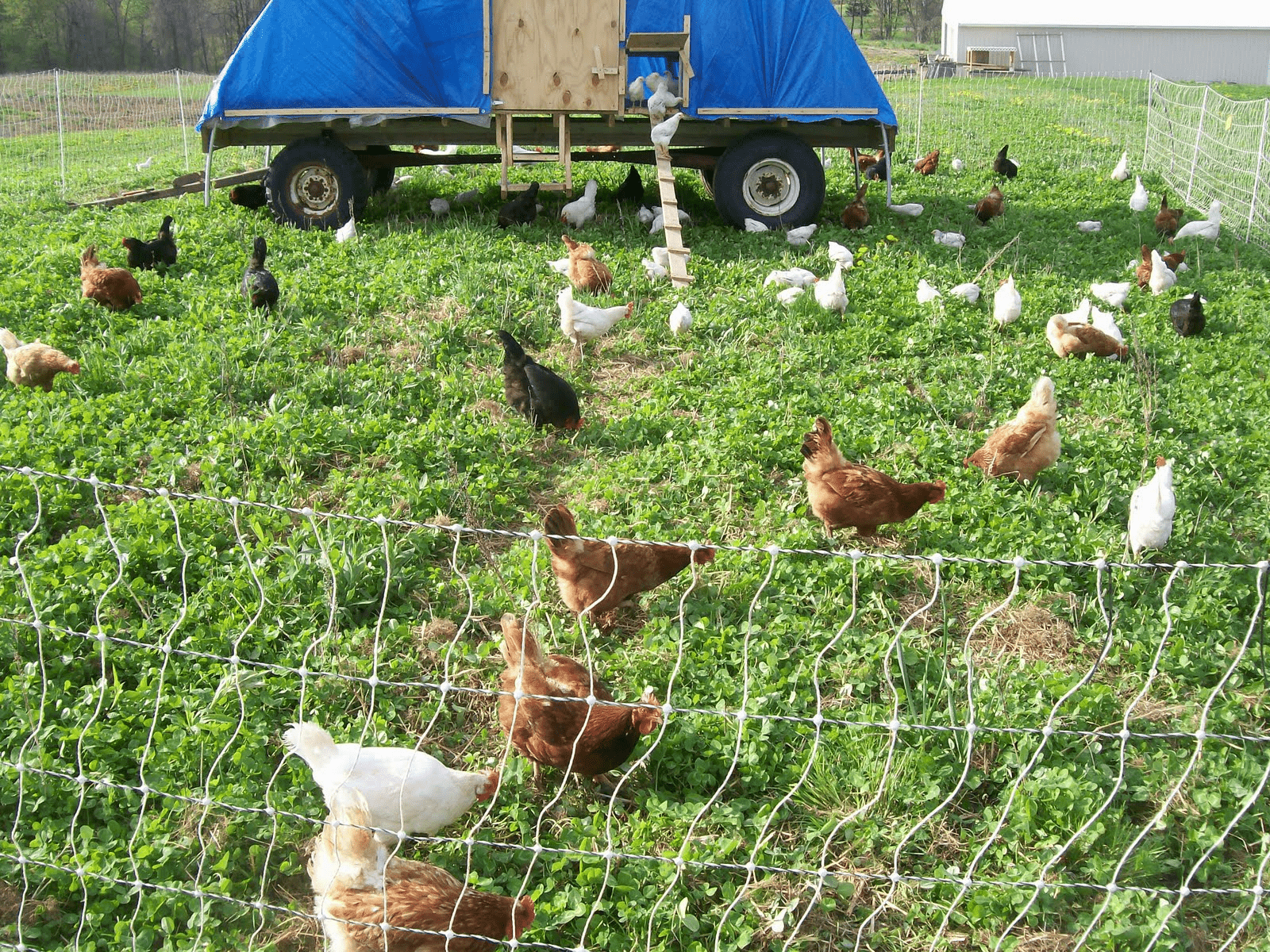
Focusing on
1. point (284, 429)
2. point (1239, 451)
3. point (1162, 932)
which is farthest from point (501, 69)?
point (1162, 932)

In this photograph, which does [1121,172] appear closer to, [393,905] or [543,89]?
[543,89]

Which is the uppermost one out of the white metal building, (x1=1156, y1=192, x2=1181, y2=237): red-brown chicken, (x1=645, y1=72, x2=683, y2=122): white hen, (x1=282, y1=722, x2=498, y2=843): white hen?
the white metal building

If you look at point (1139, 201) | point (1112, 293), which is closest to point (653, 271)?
point (1112, 293)

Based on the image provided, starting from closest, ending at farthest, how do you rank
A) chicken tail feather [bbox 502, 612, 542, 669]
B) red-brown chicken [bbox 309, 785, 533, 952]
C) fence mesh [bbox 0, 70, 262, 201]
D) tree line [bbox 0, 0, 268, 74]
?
1. red-brown chicken [bbox 309, 785, 533, 952]
2. chicken tail feather [bbox 502, 612, 542, 669]
3. fence mesh [bbox 0, 70, 262, 201]
4. tree line [bbox 0, 0, 268, 74]

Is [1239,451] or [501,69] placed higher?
[501,69]

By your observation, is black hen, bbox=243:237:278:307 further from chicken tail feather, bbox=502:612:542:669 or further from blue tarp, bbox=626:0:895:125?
blue tarp, bbox=626:0:895:125

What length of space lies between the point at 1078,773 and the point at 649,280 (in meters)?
5.82

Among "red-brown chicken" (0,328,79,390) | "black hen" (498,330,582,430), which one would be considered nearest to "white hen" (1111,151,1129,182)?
"black hen" (498,330,582,430)

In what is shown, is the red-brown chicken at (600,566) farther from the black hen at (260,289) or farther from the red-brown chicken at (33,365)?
the black hen at (260,289)

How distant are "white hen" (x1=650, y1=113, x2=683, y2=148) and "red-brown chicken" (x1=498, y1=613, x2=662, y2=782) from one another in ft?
24.8

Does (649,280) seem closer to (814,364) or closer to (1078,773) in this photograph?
(814,364)

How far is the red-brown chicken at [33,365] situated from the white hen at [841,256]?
623 centimetres

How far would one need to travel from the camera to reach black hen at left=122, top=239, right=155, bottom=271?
806 centimetres

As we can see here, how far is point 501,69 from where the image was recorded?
9625mm
